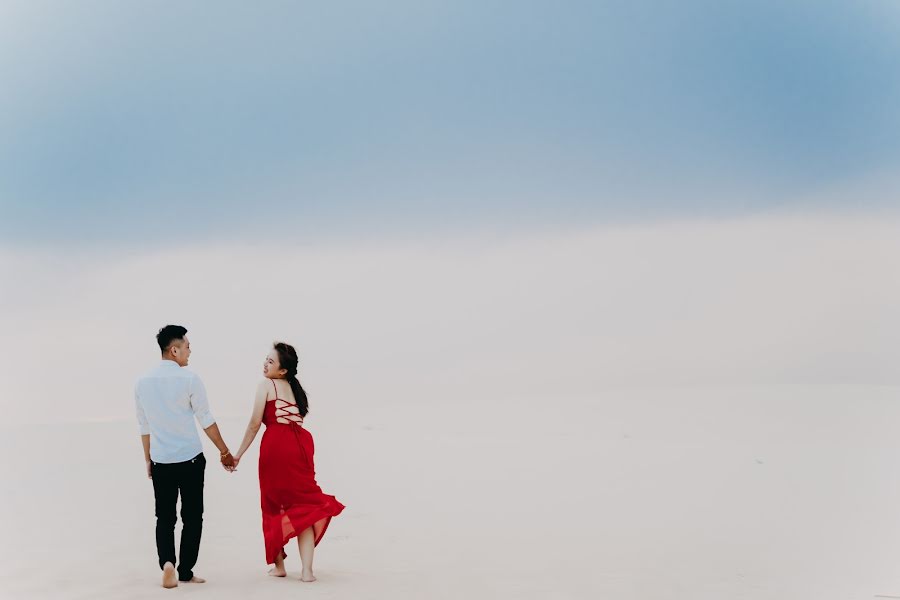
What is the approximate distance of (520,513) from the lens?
39.2ft

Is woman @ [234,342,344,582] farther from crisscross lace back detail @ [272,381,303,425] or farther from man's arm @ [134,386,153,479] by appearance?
man's arm @ [134,386,153,479]

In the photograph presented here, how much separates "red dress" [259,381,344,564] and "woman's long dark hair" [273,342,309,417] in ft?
0.19

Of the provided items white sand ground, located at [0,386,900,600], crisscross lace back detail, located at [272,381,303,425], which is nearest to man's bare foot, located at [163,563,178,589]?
white sand ground, located at [0,386,900,600]

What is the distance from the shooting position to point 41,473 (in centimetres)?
1616

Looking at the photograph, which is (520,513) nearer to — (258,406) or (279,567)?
(279,567)

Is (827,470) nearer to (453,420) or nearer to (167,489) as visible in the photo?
(453,420)

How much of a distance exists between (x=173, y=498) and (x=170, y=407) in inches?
26.1

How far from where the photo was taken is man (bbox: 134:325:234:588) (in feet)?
23.0

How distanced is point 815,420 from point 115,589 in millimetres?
19895

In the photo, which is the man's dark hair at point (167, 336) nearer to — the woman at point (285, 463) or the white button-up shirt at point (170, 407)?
the white button-up shirt at point (170, 407)

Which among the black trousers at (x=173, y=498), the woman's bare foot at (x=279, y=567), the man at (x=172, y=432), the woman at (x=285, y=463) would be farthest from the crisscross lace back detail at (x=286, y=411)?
the woman's bare foot at (x=279, y=567)

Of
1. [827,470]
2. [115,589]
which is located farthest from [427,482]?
[115,589]

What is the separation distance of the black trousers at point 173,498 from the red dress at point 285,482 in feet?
1.55

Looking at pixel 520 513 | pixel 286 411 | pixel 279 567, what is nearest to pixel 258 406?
pixel 286 411
